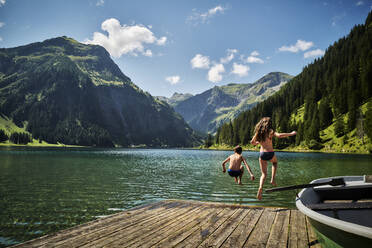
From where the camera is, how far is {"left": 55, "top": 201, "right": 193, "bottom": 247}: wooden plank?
289 inches

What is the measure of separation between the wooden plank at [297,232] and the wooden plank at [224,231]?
205 cm

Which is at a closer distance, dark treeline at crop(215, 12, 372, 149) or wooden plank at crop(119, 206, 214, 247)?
wooden plank at crop(119, 206, 214, 247)

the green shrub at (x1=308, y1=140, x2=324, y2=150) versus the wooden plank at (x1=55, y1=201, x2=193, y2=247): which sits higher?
the green shrub at (x1=308, y1=140, x2=324, y2=150)

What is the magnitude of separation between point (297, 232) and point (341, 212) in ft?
5.87

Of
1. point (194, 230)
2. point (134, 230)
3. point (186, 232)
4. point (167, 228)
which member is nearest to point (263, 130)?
point (194, 230)

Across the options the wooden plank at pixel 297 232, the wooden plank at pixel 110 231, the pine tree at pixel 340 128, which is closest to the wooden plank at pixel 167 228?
the wooden plank at pixel 110 231

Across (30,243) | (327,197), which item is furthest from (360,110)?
(30,243)

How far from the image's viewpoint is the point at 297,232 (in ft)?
26.6

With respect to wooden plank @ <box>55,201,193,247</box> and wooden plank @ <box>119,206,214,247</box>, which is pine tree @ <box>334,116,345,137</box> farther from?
wooden plank @ <box>55,201,193,247</box>

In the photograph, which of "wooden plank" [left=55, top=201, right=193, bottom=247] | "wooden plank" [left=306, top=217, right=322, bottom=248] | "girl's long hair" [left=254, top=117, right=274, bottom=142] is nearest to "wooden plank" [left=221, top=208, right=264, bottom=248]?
"wooden plank" [left=306, top=217, right=322, bottom=248]

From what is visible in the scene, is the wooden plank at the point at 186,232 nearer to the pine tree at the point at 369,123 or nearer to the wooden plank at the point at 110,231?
the wooden plank at the point at 110,231

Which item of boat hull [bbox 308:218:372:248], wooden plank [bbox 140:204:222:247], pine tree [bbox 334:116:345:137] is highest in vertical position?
pine tree [bbox 334:116:345:137]

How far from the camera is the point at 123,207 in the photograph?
59.2 ft

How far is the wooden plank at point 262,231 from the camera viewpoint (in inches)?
278
